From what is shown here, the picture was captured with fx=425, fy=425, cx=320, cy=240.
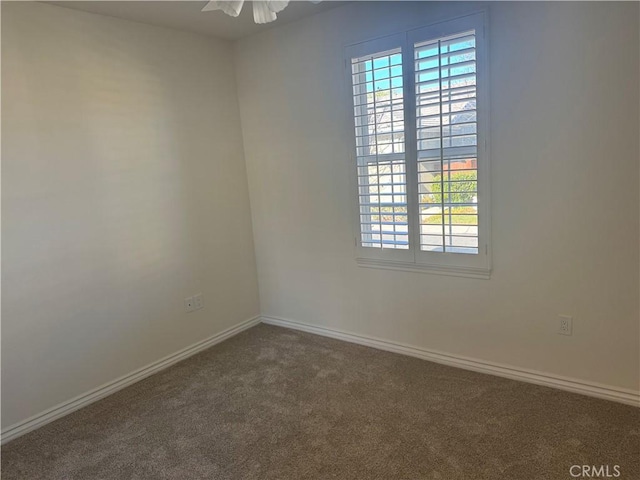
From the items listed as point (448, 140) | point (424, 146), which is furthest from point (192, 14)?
point (448, 140)

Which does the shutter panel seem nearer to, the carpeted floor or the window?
the window

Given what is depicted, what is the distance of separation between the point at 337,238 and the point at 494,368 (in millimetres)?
1366

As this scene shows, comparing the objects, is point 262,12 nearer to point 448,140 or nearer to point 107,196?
point 448,140

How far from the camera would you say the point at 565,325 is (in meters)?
2.38

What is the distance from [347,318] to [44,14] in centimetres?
271

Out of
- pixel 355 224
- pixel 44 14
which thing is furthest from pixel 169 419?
pixel 44 14

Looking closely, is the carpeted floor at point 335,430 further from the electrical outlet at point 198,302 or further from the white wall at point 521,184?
the electrical outlet at point 198,302

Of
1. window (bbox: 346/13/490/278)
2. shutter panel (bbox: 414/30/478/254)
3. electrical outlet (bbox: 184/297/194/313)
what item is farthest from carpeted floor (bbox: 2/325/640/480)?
shutter panel (bbox: 414/30/478/254)

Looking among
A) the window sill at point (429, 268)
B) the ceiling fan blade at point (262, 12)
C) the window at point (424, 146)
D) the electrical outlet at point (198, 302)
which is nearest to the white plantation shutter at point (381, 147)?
the window at point (424, 146)

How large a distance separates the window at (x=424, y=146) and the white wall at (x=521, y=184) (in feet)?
0.28

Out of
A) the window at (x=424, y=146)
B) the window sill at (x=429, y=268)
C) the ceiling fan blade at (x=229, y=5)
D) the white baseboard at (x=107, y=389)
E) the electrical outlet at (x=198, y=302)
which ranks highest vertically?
the ceiling fan blade at (x=229, y=5)

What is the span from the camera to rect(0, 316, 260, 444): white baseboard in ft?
7.84

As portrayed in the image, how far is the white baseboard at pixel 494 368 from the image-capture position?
2.29 metres

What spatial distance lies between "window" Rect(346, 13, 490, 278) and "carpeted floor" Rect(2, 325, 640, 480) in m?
0.79
